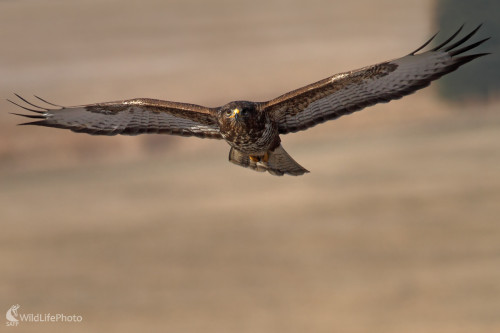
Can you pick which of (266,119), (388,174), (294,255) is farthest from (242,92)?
(266,119)

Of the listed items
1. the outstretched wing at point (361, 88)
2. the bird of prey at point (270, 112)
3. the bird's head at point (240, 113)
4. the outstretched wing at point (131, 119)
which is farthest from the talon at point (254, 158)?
the bird's head at point (240, 113)

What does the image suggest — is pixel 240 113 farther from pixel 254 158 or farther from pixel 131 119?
pixel 131 119

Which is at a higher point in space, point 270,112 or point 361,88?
point 361,88

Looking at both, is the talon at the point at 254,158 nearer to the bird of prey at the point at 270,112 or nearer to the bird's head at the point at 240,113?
the bird of prey at the point at 270,112

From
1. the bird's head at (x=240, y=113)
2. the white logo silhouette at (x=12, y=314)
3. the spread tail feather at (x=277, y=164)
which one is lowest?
the white logo silhouette at (x=12, y=314)

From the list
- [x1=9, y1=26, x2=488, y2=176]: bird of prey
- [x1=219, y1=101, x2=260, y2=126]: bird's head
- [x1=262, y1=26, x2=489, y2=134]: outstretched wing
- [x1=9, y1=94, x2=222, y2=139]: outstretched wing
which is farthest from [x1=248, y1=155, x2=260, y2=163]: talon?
[x1=219, y1=101, x2=260, y2=126]: bird's head

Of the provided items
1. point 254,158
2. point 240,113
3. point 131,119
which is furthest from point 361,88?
point 131,119

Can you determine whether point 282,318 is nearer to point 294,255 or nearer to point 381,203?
point 294,255
